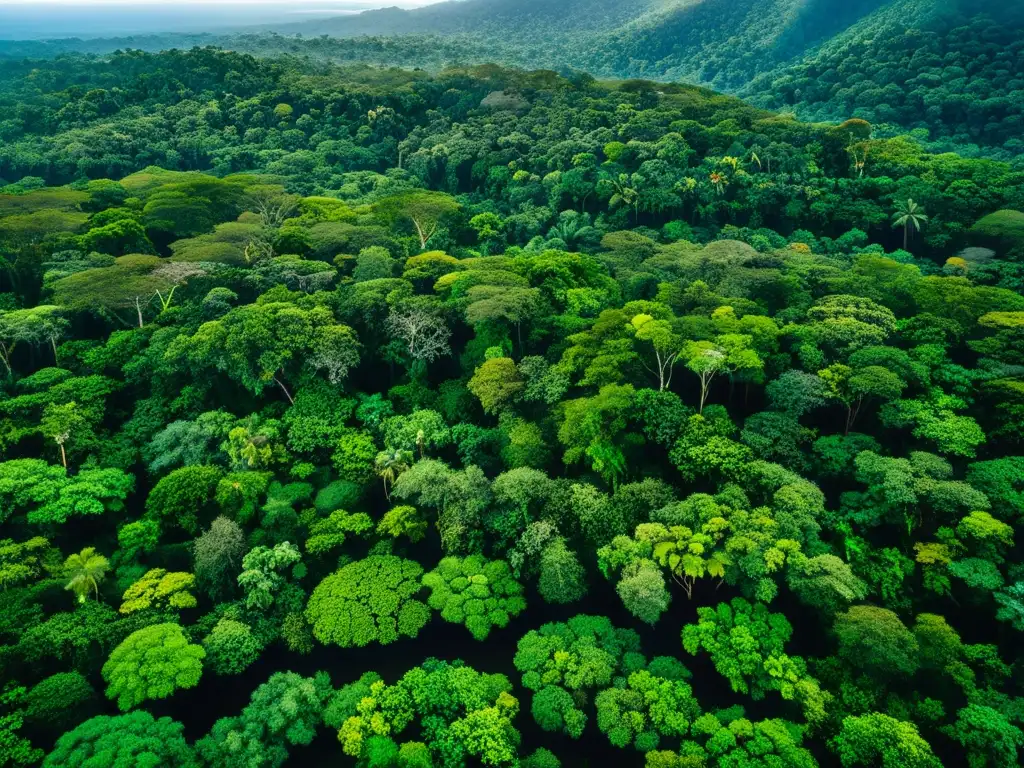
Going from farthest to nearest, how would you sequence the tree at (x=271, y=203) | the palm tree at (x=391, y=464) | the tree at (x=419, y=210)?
the tree at (x=271, y=203) < the tree at (x=419, y=210) < the palm tree at (x=391, y=464)

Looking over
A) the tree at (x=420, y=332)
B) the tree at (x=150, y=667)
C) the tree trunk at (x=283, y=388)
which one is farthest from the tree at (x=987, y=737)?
the tree trunk at (x=283, y=388)

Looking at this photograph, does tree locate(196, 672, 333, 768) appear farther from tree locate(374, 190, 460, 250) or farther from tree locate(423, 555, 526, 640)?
tree locate(374, 190, 460, 250)

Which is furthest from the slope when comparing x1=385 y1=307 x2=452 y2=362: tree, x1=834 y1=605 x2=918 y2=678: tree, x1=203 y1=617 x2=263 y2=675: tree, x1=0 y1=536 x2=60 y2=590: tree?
x1=0 y1=536 x2=60 y2=590: tree

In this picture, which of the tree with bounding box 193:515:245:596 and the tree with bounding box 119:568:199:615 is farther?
the tree with bounding box 193:515:245:596

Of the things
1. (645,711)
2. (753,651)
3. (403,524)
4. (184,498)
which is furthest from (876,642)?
(184,498)

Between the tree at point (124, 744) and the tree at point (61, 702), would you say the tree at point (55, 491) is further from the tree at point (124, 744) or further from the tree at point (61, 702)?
the tree at point (124, 744)

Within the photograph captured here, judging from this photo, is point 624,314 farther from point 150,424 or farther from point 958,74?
point 958,74

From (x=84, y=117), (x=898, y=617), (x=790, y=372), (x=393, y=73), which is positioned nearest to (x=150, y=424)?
(x=790, y=372)
